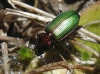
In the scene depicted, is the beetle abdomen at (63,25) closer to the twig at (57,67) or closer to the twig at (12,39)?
the twig at (57,67)

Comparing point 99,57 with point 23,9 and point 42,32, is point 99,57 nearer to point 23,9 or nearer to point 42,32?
point 42,32

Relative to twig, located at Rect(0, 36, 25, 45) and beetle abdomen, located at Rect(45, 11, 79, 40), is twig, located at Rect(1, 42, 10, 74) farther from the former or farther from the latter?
beetle abdomen, located at Rect(45, 11, 79, 40)

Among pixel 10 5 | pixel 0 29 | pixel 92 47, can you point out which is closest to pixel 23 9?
pixel 10 5

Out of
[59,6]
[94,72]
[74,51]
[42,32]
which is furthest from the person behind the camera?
[59,6]

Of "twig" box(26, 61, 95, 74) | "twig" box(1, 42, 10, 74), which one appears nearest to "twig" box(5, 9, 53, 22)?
"twig" box(1, 42, 10, 74)

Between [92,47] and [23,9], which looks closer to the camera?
[92,47]

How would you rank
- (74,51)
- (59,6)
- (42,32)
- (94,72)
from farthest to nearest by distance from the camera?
(59,6) < (42,32) < (74,51) < (94,72)

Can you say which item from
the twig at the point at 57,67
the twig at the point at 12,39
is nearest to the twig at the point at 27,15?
the twig at the point at 12,39

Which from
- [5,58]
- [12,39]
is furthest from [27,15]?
[5,58]
